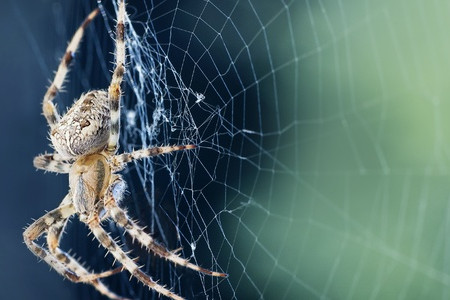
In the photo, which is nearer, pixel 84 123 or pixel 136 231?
pixel 136 231

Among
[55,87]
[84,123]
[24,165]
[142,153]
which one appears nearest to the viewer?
[142,153]

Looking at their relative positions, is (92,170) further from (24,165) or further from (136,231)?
(24,165)

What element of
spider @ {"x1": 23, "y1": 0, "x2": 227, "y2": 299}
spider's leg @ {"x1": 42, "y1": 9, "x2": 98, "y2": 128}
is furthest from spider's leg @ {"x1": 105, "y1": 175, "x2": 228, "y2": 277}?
spider's leg @ {"x1": 42, "y1": 9, "x2": 98, "y2": 128}

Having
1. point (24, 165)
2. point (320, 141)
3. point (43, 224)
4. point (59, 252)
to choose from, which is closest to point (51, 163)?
point (43, 224)

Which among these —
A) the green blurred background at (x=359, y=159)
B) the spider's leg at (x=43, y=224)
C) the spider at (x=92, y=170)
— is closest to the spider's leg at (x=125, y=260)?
the spider at (x=92, y=170)

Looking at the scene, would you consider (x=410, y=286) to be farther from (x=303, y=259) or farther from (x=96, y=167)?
(x=96, y=167)

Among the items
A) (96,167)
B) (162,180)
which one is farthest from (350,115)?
(96,167)
